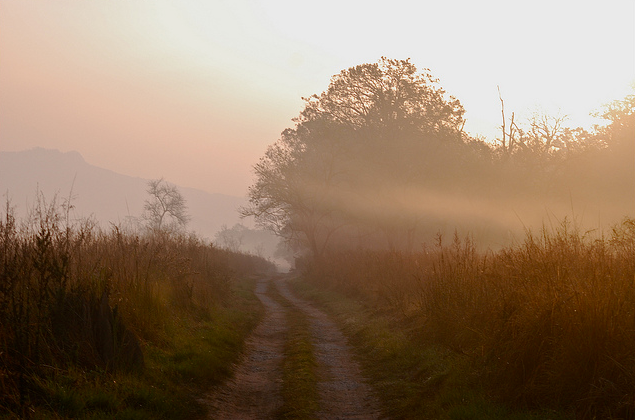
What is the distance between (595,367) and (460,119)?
3192 cm

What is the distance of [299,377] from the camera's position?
9.58 m

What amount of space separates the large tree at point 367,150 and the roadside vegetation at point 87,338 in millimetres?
25190

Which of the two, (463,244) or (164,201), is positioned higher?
(164,201)

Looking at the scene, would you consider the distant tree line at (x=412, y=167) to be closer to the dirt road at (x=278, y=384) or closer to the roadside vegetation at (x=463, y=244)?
the roadside vegetation at (x=463, y=244)

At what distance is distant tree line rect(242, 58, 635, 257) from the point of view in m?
34.7

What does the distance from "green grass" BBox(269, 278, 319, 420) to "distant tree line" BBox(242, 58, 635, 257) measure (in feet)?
70.1

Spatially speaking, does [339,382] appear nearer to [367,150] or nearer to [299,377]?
[299,377]

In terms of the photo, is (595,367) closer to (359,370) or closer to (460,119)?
(359,370)

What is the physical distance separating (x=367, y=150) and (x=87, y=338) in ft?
96.9

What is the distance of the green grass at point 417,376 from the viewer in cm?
659

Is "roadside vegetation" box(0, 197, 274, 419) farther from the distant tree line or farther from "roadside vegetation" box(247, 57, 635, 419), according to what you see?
the distant tree line

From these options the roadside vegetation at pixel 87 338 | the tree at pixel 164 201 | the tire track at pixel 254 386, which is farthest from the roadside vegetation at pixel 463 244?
the tree at pixel 164 201

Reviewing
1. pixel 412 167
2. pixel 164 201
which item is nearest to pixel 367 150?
pixel 412 167

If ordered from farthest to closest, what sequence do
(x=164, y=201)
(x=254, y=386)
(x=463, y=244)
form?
(x=164, y=201)
(x=463, y=244)
(x=254, y=386)
